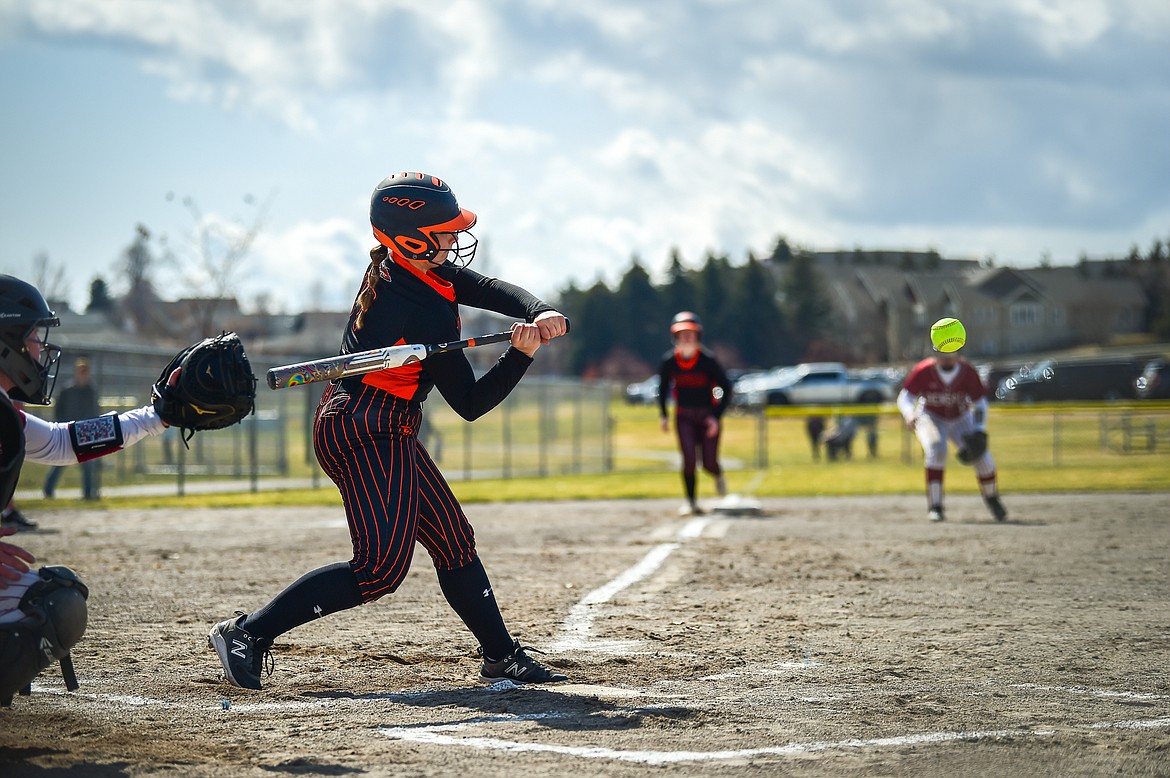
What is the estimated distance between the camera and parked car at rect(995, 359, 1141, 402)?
1820 inches

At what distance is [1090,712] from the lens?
4.61 metres

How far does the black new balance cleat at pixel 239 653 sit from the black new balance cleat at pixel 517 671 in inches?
39.0

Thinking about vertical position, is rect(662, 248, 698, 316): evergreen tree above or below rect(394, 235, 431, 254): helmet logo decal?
above

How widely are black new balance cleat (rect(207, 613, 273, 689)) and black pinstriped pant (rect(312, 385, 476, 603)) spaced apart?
51cm

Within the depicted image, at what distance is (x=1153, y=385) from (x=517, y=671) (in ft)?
147

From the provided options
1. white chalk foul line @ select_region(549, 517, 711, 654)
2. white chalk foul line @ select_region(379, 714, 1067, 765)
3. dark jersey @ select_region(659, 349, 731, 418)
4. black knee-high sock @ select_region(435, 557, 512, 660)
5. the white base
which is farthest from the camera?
dark jersey @ select_region(659, 349, 731, 418)

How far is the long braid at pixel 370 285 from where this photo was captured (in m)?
5.18

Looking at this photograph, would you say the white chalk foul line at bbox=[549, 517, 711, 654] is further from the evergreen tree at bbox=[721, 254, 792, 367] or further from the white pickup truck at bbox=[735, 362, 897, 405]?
the evergreen tree at bbox=[721, 254, 792, 367]

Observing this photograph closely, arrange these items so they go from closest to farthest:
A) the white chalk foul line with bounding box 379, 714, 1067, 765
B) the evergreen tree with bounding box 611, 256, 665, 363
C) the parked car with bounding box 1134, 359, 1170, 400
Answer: the white chalk foul line with bounding box 379, 714, 1067, 765, the parked car with bounding box 1134, 359, 1170, 400, the evergreen tree with bounding box 611, 256, 665, 363

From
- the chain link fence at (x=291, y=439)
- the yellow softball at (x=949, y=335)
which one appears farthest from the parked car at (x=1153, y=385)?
the yellow softball at (x=949, y=335)

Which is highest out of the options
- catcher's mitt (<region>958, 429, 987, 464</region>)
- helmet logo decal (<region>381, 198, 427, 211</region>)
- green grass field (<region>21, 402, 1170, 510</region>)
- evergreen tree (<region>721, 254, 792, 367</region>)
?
evergreen tree (<region>721, 254, 792, 367</region>)

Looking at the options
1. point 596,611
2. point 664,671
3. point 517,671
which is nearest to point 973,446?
point 596,611

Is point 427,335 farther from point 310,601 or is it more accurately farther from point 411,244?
point 310,601

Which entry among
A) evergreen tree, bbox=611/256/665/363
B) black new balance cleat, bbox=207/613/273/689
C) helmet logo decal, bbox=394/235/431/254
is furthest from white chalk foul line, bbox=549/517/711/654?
evergreen tree, bbox=611/256/665/363
